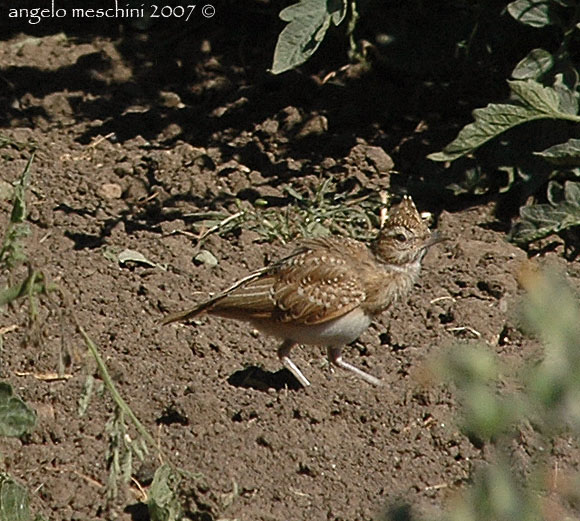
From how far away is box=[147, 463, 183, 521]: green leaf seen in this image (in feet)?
15.4

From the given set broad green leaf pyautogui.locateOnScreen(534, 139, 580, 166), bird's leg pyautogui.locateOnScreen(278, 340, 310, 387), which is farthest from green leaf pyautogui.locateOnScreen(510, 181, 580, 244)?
bird's leg pyautogui.locateOnScreen(278, 340, 310, 387)

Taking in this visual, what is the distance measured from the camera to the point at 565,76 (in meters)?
7.88

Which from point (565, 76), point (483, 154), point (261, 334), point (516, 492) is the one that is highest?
point (516, 492)

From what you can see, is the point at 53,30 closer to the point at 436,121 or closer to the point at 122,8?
the point at 122,8

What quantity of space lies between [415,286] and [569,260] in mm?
904

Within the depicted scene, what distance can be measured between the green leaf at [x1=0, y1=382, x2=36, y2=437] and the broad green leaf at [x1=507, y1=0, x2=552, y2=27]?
174 inches

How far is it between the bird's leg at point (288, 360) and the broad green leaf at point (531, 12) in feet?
7.89

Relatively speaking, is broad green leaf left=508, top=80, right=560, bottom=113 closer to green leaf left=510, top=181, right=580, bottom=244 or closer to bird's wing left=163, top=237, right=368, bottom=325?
green leaf left=510, top=181, right=580, bottom=244

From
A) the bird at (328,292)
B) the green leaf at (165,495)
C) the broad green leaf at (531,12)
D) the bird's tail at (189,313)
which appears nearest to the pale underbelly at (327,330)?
the bird at (328,292)

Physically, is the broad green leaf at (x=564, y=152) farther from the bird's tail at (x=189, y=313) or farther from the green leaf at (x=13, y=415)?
the green leaf at (x=13, y=415)

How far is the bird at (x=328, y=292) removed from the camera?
6.69 meters

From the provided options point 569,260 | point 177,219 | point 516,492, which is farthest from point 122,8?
point 516,492

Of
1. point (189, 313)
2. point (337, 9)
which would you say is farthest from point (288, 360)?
point (337, 9)

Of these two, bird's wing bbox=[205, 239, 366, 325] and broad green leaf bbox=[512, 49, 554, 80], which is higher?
broad green leaf bbox=[512, 49, 554, 80]
